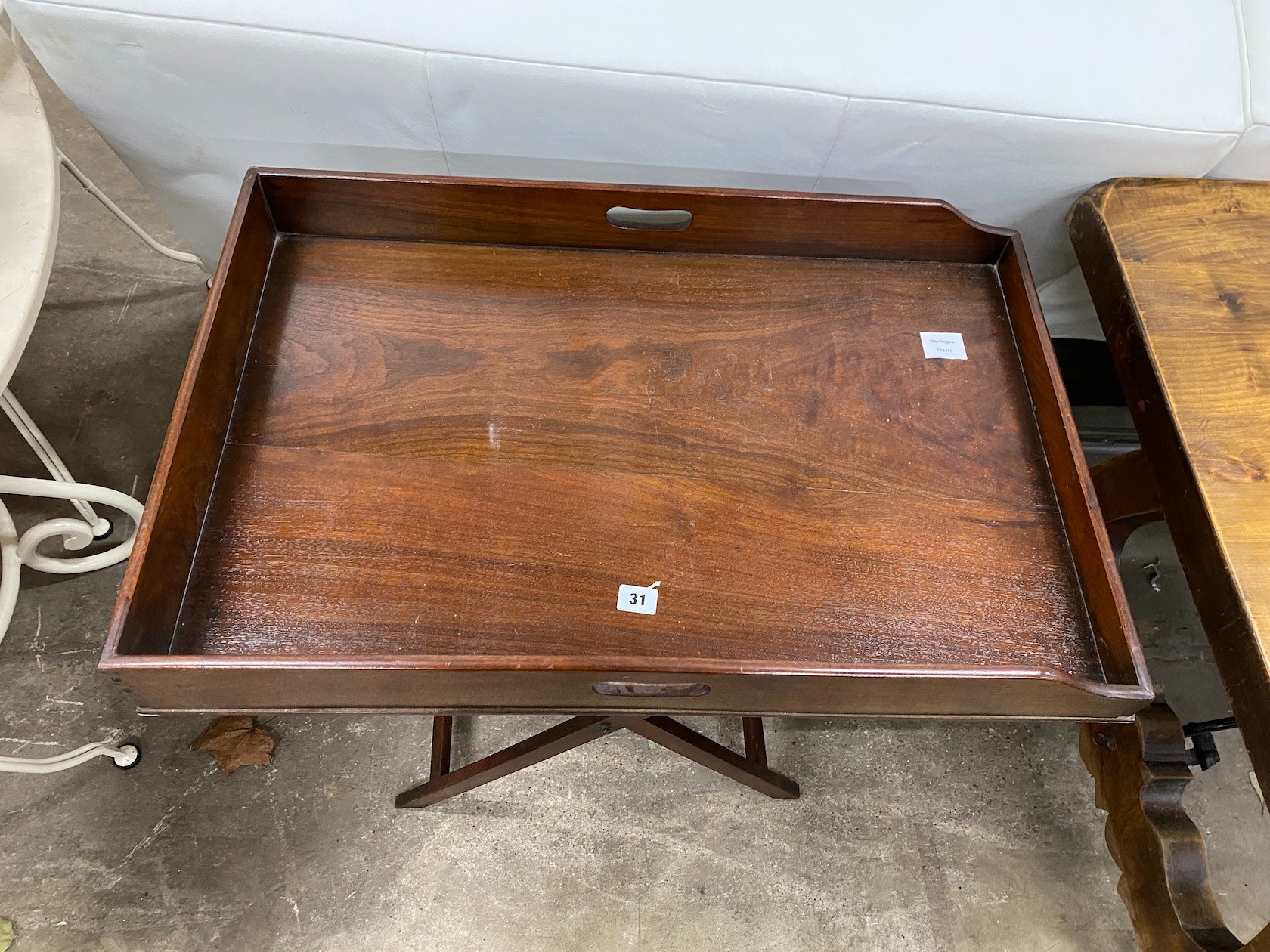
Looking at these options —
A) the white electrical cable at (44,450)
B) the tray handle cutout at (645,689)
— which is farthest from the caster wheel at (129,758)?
the tray handle cutout at (645,689)

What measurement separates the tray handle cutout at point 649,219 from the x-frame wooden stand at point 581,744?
1.90 feet

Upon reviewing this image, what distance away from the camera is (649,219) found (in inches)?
36.4

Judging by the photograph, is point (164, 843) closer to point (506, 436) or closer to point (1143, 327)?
point (506, 436)

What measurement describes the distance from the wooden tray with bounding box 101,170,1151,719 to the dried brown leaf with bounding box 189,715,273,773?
1.79 ft

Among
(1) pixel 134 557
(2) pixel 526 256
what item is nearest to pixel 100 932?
(1) pixel 134 557

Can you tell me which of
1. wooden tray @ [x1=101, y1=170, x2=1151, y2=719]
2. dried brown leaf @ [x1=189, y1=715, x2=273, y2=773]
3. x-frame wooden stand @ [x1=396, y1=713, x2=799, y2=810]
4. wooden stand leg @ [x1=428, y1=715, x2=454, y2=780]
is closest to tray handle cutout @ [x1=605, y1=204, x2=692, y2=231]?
wooden tray @ [x1=101, y1=170, x2=1151, y2=719]

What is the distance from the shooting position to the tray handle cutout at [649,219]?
89 cm

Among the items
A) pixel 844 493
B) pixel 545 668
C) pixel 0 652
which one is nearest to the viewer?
pixel 545 668

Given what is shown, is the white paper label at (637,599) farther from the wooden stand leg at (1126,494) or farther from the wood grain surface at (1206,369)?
the wooden stand leg at (1126,494)

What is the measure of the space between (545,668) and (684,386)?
370 millimetres

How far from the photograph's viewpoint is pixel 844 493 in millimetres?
791

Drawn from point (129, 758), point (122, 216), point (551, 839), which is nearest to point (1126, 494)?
point (551, 839)

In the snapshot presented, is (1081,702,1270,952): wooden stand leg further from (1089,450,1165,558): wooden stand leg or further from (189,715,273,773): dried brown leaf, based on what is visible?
(189,715,273,773): dried brown leaf

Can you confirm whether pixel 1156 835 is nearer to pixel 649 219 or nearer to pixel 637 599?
pixel 637 599
